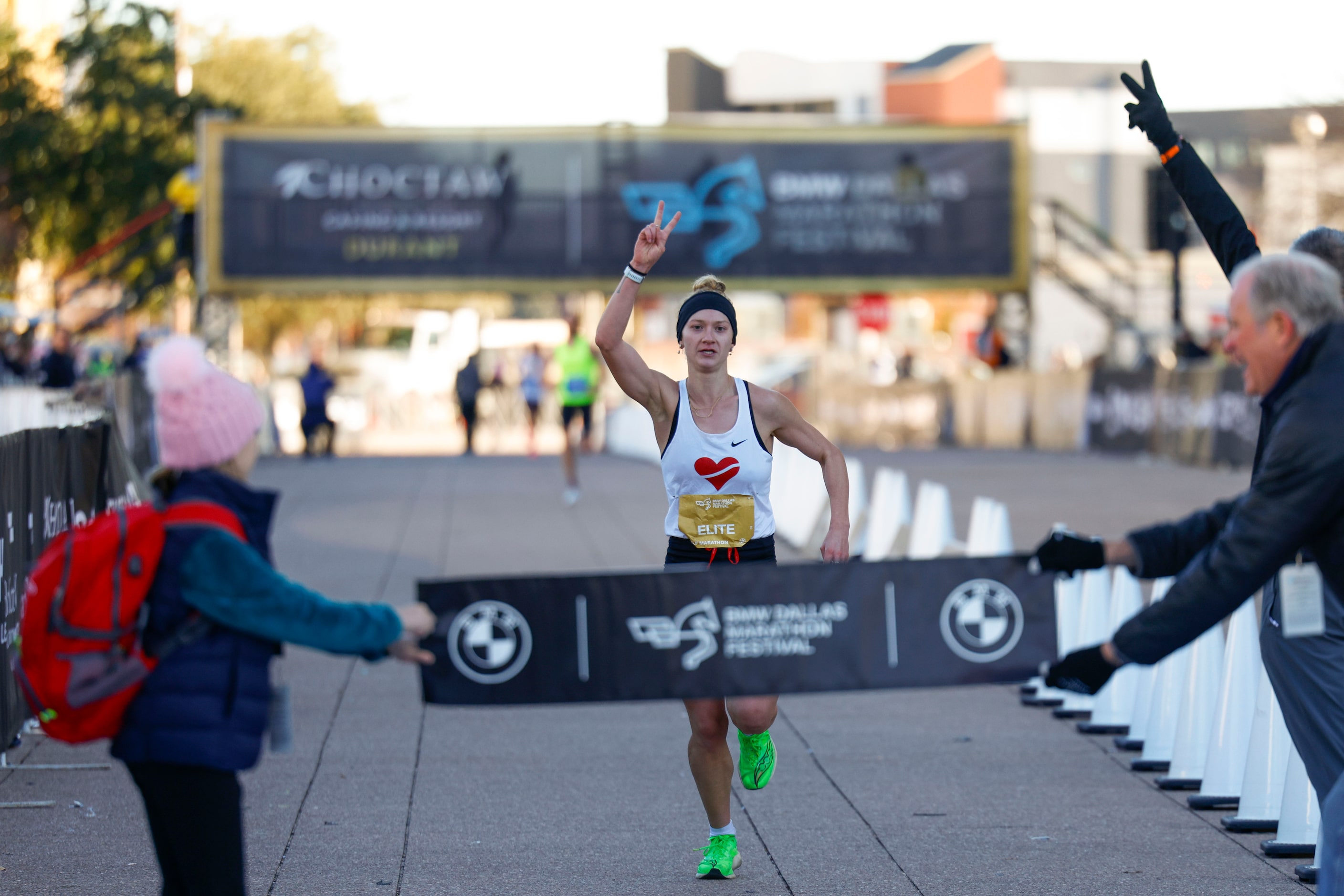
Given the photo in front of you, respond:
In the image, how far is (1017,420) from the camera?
29047 mm

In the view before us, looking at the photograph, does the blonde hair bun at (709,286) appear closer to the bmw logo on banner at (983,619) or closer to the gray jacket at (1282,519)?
the bmw logo on banner at (983,619)

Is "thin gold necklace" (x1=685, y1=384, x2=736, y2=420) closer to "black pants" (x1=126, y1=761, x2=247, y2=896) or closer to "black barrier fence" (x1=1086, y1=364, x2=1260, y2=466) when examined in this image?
"black pants" (x1=126, y1=761, x2=247, y2=896)

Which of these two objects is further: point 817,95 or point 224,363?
point 817,95

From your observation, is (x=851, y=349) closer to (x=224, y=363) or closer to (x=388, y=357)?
(x=388, y=357)

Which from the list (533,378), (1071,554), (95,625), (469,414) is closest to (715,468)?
(1071,554)

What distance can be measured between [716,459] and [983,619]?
1.45 metres

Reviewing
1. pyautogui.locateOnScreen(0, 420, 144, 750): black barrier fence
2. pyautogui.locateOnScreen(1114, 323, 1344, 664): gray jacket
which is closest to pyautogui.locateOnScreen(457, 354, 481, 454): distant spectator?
pyautogui.locateOnScreen(0, 420, 144, 750): black barrier fence

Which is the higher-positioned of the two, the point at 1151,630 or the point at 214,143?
the point at 214,143

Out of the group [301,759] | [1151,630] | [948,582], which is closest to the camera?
[1151,630]

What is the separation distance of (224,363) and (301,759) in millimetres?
21906

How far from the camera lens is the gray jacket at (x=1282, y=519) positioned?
3.46m

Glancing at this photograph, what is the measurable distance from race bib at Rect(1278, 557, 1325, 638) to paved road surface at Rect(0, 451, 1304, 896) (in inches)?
76.2

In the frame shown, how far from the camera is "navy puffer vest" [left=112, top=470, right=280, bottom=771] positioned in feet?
11.6

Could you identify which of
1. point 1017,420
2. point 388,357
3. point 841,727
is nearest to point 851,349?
point 388,357
